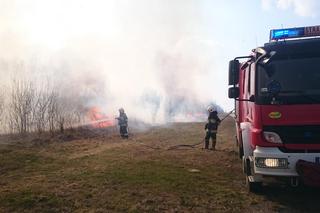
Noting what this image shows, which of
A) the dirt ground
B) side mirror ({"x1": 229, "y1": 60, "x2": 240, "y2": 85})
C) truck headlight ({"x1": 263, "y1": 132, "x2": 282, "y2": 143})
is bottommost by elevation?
the dirt ground

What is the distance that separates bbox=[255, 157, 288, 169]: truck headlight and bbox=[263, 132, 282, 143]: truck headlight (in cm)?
29

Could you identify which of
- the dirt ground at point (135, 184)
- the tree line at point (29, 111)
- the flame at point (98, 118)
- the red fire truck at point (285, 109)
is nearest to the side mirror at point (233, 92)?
the red fire truck at point (285, 109)

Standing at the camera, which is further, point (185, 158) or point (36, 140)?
point (36, 140)

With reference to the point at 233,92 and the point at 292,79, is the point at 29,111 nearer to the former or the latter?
the point at 233,92

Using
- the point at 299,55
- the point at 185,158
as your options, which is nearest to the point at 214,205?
the point at 299,55

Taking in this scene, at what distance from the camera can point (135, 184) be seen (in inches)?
301

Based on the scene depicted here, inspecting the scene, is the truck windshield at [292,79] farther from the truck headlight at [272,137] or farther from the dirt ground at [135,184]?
the dirt ground at [135,184]

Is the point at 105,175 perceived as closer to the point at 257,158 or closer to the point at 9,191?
the point at 9,191

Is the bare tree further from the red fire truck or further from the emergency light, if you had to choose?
the red fire truck

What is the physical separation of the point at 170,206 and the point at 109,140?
1043 centimetres

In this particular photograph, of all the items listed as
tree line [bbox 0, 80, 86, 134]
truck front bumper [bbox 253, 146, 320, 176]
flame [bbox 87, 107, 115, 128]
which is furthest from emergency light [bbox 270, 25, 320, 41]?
flame [bbox 87, 107, 115, 128]

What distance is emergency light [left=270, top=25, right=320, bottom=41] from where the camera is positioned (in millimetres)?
6957

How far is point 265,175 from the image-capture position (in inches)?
231

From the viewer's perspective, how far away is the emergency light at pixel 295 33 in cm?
696
